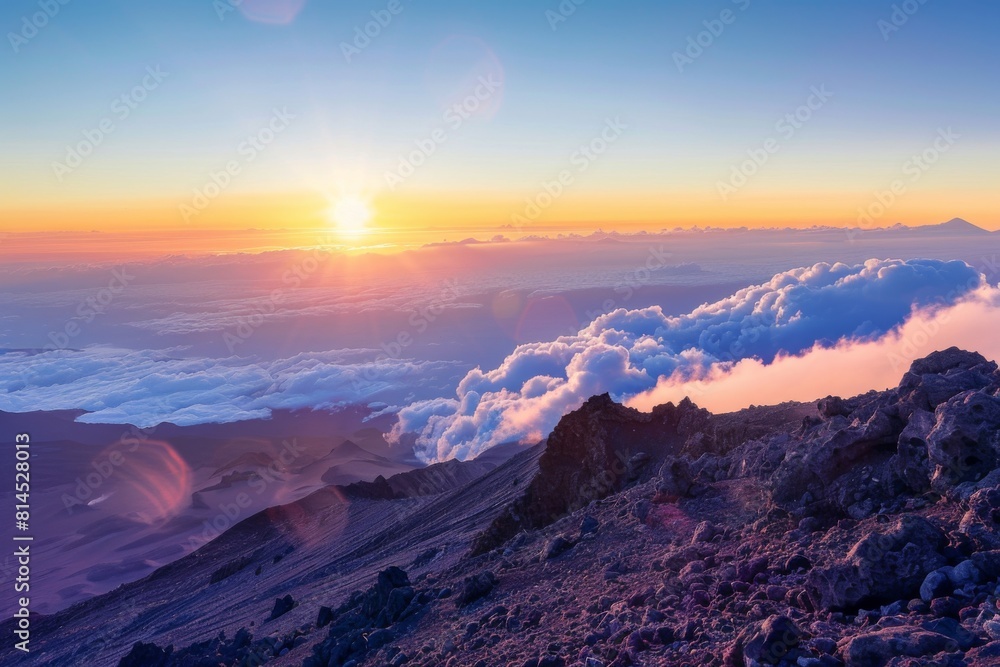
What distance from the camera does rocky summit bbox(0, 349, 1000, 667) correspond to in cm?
460

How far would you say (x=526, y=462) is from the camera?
93.8 feet

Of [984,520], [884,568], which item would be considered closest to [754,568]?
[884,568]

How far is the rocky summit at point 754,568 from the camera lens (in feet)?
15.1

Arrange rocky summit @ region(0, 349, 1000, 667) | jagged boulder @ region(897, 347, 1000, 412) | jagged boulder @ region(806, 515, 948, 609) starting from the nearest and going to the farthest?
rocky summit @ region(0, 349, 1000, 667) < jagged boulder @ region(806, 515, 948, 609) < jagged boulder @ region(897, 347, 1000, 412)

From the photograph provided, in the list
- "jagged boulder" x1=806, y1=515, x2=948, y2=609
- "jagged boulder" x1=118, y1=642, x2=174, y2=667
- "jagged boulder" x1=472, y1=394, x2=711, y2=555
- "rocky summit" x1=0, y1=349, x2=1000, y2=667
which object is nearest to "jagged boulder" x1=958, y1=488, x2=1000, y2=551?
"rocky summit" x1=0, y1=349, x2=1000, y2=667

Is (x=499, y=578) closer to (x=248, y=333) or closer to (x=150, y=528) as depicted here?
(x=150, y=528)

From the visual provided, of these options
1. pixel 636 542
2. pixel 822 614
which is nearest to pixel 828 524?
pixel 822 614

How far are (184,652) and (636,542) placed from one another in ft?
41.6

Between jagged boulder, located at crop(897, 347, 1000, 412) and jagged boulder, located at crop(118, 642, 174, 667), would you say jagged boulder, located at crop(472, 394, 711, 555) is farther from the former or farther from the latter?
jagged boulder, located at crop(118, 642, 174, 667)

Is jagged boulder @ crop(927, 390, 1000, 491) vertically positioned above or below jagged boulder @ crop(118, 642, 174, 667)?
above

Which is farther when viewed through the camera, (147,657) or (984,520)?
(147,657)

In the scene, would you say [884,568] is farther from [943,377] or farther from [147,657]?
[147,657]

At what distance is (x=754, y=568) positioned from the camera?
600 centimetres

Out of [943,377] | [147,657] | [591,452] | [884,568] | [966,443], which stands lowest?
[147,657]
